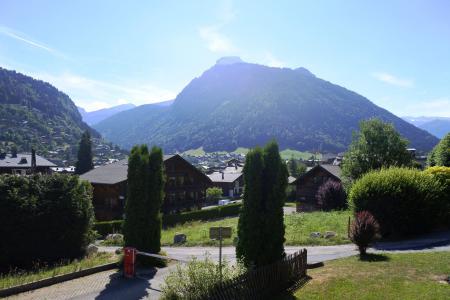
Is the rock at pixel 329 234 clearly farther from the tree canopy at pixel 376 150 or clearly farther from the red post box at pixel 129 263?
the tree canopy at pixel 376 150

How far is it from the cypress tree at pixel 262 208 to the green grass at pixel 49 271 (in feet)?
27.3

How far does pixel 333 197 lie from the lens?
159ft

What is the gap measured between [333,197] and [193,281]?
3911cm

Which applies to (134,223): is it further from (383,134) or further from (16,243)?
(383,134)

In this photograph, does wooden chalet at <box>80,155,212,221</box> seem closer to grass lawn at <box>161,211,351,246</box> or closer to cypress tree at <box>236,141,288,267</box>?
grass lawn at <box>161,211,351,246</box>

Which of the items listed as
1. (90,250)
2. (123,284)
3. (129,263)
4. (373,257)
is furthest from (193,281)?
(90,250)

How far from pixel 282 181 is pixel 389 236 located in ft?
51.3

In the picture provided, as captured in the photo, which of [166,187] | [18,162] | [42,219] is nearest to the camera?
[42,219]

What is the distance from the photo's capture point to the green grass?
16422 millimetres

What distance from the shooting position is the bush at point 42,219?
2056 centimetres

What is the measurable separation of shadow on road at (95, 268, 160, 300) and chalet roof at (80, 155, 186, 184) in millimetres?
36100

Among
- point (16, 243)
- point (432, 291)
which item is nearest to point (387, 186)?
point (432, 291)

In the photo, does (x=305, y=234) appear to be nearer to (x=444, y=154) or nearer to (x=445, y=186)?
(x=445, y=186)

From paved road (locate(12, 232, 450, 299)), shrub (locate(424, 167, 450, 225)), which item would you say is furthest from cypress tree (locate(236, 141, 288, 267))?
shrub (locate(424, 167, 450, 225))
